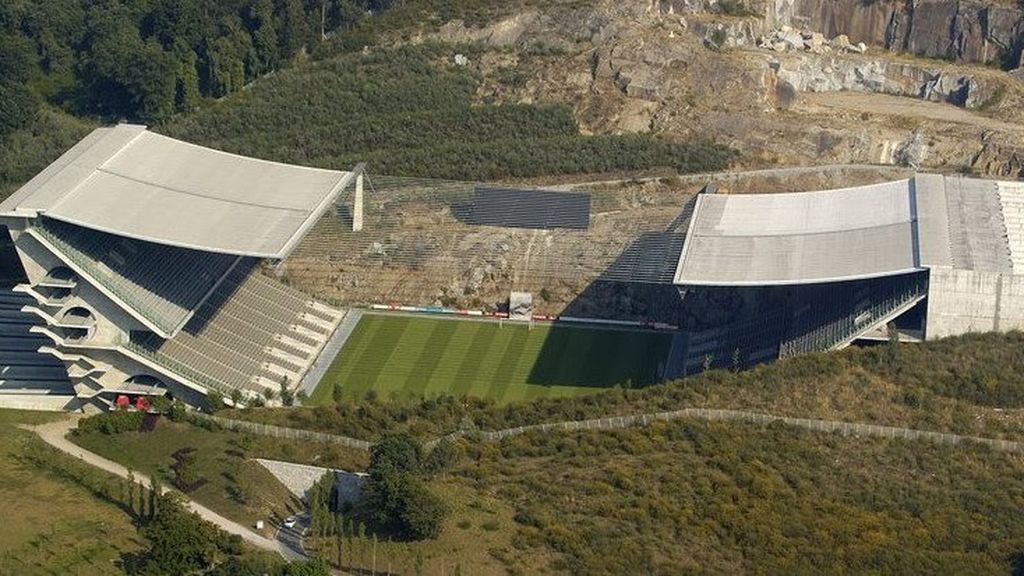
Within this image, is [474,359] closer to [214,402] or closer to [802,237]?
[214,402]

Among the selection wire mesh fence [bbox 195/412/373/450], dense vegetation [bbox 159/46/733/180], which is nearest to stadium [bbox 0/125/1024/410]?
wire mesh fence [bbox 195/412/373/450]

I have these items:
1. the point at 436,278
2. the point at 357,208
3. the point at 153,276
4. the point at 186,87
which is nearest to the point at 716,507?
the point at 153,276

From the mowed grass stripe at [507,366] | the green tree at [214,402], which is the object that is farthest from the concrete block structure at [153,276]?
the mowed grass stripe at [507,366]

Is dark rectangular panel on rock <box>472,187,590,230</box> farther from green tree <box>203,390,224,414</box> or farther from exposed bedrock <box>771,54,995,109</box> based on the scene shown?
exposed bedrock <box>771,54,995,109</box>

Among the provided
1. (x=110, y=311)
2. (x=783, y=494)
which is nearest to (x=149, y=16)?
(x=110, y=311)

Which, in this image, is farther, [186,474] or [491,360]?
[491,360]
